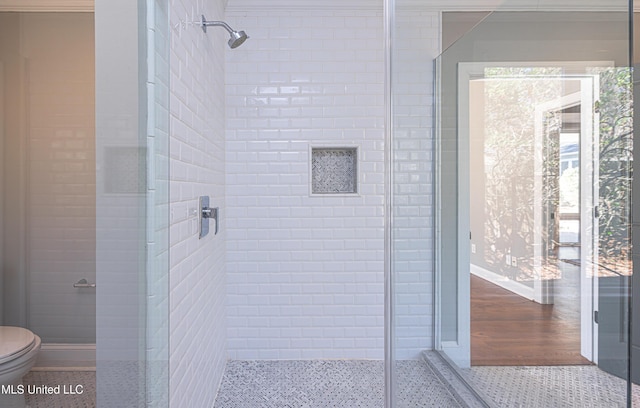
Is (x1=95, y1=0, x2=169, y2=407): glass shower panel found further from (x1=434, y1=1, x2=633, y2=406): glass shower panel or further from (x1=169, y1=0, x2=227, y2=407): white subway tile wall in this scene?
(x1=434, y1=1, x2=633, y2=406): glass shower panel

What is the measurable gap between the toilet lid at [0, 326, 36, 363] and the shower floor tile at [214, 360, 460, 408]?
4.99 feet

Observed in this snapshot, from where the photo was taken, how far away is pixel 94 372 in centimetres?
105

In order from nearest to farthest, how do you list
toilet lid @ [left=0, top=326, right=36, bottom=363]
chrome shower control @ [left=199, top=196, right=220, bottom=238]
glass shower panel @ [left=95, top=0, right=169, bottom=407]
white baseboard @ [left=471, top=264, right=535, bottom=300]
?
toilet lid @ [left=0, top=326, right=36, bottom=363] → glass shower panel @ [left=95, top=0, right=169, bottom=407] → white baseboard @ [left=471, top=264, right=535, bottom=300] → chrome shower control @ [left=199, top=196, right=220, bottom=238]

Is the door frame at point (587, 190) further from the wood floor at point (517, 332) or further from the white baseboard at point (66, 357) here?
the white baseboard at point (66, 357)

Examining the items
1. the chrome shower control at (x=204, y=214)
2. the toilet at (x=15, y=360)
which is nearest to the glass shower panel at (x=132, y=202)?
the toilet at (x=15, y=360)

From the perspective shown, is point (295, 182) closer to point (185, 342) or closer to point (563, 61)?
point (185, 342)

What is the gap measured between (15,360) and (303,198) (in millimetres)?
2141

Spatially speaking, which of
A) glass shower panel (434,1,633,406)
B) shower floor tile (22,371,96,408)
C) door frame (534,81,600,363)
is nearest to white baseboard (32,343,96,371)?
shower floor tile (22,371,96,408)

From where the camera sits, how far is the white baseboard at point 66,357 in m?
0.89

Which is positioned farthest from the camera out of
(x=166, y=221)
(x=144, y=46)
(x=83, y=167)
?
(x=166, y=221)

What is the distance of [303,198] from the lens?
286 cm

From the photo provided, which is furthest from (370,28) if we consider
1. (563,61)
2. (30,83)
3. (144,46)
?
(30,83)

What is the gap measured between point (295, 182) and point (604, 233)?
1.87 meters

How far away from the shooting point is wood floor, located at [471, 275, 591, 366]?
68.1 inches
